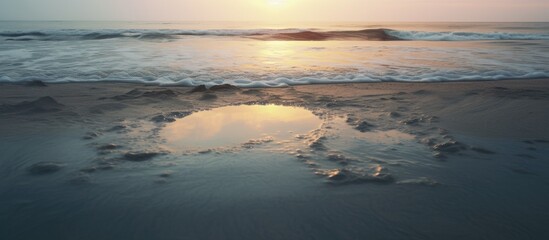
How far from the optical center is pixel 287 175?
7.28 ft

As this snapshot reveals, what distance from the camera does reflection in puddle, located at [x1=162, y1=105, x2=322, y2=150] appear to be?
2.83 m

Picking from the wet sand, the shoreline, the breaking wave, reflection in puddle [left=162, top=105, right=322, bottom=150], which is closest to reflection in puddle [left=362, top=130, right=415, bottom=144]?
the wet sand

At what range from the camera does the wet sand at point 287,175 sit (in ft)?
5.52

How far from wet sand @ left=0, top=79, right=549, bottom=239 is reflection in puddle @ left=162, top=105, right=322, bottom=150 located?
3.9 inches

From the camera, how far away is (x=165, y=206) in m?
1.84

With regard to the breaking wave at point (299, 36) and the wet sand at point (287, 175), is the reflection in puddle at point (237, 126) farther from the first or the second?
the breaking wave at point (299, 36)

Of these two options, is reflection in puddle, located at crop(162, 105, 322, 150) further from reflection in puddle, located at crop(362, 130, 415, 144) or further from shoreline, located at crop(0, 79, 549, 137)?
reflection in puddle, located at crop(362, 130, 415, 144)

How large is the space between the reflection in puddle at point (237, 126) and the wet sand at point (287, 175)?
0.10 m

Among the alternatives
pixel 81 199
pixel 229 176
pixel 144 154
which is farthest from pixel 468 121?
pixel 81 199

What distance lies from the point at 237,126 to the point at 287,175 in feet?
Result: 3.67

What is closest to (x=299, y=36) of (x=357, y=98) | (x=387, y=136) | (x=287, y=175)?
(x=357, y=98)

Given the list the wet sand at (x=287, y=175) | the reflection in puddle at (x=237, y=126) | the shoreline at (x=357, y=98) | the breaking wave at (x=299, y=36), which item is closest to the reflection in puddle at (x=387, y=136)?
the wet sand at (x=287, y=175)

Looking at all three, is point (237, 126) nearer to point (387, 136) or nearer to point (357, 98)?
point (387, 136)

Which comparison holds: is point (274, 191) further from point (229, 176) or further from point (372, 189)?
point (372, 189)
